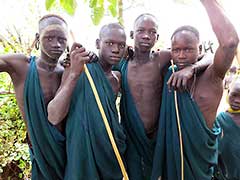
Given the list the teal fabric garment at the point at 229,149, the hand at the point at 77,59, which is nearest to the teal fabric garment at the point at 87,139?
the hand at the point at 77,59

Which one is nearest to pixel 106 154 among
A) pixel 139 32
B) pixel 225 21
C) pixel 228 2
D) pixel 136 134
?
pixel 136 134

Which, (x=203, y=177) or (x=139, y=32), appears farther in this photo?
(x=139, y=32)

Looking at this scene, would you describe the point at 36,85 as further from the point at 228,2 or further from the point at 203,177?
the point at 228,2

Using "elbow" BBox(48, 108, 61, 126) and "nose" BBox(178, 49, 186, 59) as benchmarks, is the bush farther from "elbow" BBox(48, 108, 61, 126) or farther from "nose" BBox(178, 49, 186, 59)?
"nose" BBox(178, 49, 186, 59)

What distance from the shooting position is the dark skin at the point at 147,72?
1.91m

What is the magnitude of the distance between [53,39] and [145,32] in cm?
56

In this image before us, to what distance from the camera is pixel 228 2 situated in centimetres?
389

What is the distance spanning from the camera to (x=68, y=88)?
1.56 m

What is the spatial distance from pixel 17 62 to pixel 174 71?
0.89m

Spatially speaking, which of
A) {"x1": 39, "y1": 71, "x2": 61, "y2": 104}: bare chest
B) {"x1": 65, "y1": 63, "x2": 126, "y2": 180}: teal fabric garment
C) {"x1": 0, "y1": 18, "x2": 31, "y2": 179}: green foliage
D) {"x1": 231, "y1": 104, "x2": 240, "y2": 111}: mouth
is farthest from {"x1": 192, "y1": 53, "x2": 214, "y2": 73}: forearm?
{"x1": 0, "y1": 18, "x2": 31, "y2": 179}: green foliage

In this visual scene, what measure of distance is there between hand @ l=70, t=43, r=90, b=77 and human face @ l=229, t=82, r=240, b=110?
107cm

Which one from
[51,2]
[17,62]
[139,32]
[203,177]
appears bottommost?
[203,177]

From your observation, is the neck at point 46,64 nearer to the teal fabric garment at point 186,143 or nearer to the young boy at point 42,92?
the young boy at point 42,92

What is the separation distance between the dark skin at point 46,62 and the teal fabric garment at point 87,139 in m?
0.15
